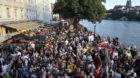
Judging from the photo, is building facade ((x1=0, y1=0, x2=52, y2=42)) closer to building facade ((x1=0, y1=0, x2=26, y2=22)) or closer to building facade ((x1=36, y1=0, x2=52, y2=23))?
building facade ((x1=0, y1=0, x2=26, y2=22))

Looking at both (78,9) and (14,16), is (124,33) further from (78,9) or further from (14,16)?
(14,16)

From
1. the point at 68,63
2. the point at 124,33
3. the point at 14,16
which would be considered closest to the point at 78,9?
the point at 14,16

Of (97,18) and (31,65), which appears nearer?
(31,65)

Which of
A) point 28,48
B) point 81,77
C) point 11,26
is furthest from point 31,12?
point 81,77

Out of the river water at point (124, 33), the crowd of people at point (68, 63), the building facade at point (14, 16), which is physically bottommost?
the river water at point (124, 33)

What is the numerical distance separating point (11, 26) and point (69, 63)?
20118 mm

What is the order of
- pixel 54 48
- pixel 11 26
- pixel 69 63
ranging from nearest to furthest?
pixel 69 63 < pixel 54 48 < pixel 11 26

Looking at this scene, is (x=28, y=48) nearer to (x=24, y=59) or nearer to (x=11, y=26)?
(x=24, y=59)

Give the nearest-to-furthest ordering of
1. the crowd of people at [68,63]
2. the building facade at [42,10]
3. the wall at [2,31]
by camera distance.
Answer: the crowd of people at [68,63]
the wall at [2,31]
the building facade at [42,10]

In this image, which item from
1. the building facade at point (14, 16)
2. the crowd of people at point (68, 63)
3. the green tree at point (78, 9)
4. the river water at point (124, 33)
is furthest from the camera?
the river water at point (124, 33)

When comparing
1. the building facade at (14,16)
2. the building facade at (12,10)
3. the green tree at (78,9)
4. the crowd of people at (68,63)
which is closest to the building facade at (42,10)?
the green tree at (78,9)

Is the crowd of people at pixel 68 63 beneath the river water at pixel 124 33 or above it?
above

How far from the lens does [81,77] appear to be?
57.6 ft

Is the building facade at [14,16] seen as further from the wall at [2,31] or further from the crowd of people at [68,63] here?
the crowd of people at [68,63]
